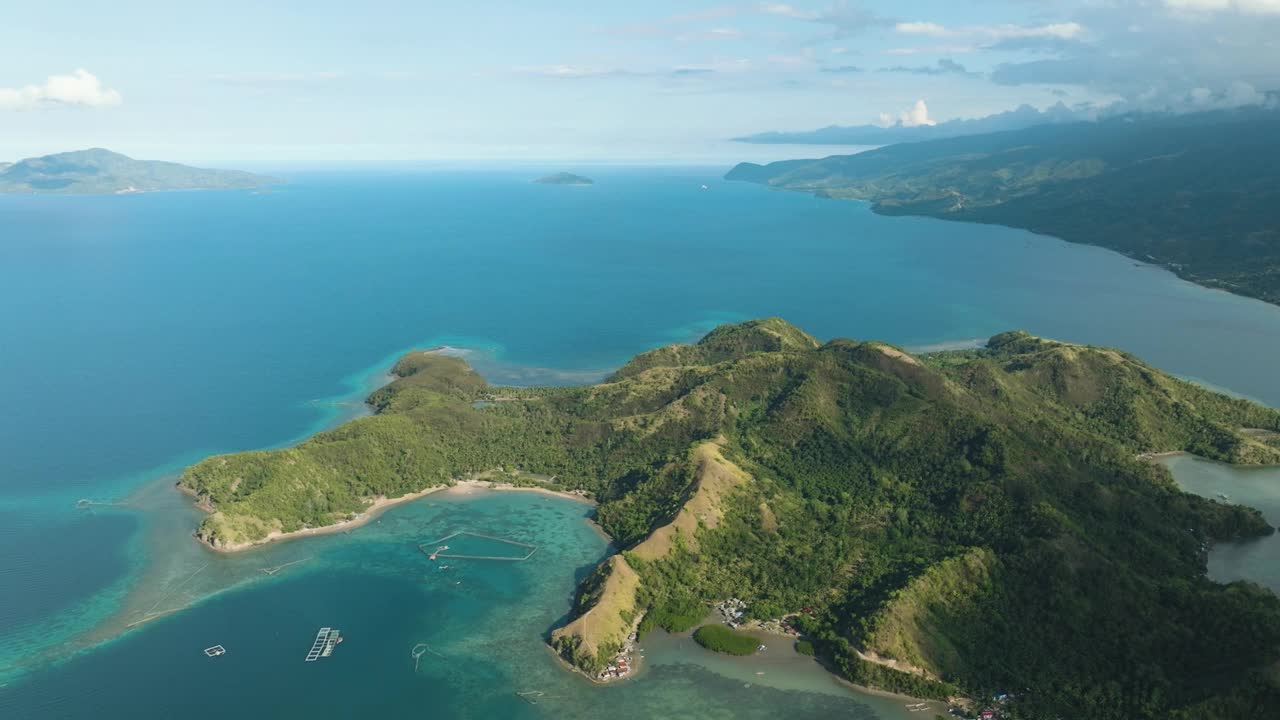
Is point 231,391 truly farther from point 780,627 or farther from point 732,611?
point 780,627

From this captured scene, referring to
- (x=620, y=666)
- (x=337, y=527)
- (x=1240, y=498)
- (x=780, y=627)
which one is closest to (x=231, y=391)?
(x=337, y=527)

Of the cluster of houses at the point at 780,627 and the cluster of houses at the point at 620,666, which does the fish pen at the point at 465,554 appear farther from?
the cluster of houses at the point at 780,627

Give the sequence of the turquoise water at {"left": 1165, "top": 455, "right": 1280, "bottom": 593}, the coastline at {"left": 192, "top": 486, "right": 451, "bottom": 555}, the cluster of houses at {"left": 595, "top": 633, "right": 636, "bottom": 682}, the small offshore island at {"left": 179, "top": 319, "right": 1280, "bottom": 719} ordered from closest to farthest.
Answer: the small offshore island at {"left": 179, "top": 319, "right": 1280, "bottom": 719}
the cluster of houses at {"left": 595, "top": 633, "right": 636, "bottom": 682}
the turquoise water at {"left": 1165, "top": 455, "right": 1280, "bottom": 593}
the coastline at {"left": 192, "top": 486, "right": 451, "bottom": 555}

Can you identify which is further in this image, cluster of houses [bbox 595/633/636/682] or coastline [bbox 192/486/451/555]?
coastline [bbox 192/486/451/555]

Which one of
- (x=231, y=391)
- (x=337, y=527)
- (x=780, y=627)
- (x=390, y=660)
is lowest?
(x=390, y=660)

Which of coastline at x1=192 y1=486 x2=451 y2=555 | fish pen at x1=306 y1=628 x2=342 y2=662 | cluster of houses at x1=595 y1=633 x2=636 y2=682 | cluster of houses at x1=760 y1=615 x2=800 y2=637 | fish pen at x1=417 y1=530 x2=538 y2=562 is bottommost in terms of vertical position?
cluster of houses at x1=595 y1=633 x2=636 y2=682

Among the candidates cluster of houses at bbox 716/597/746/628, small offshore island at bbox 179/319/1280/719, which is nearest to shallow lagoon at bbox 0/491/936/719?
small offshore island at bbox 179/319/1280/719

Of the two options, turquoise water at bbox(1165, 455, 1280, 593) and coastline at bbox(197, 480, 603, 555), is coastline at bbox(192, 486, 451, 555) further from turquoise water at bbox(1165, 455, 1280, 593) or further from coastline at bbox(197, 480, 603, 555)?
turquoise water at bbox(1165, 455, 1280, 593)

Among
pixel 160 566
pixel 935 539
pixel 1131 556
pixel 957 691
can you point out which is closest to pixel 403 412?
pixel 160 566
